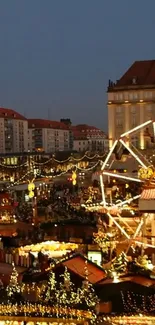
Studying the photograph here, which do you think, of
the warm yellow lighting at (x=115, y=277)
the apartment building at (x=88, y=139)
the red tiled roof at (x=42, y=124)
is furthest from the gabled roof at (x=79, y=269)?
the apartment building at (x=88, y=139)

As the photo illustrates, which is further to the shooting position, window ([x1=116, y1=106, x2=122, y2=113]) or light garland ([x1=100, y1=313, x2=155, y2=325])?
window ([x1=116, y1=106, x2=122, y2=113])

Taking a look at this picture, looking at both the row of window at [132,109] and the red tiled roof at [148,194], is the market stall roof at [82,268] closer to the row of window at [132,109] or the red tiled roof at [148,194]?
the red tiled roof at [148,194]

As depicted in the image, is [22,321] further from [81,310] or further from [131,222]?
[131,222]

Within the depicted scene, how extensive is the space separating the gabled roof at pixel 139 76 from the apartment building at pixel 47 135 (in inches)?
2216

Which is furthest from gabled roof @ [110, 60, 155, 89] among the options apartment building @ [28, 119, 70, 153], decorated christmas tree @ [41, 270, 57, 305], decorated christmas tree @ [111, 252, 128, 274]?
apartment building @ [28, 119, 70, 153]

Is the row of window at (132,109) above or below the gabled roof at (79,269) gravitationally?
above

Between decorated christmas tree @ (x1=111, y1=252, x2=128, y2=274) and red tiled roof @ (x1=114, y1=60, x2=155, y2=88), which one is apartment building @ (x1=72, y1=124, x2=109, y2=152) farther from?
decorated christmas tree @ (x1=111, y1=252, x2=128, y2=274)

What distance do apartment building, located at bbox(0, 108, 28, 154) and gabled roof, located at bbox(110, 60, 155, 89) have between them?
47244mm

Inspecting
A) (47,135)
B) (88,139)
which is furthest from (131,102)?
(88,139)

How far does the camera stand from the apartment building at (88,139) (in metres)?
128

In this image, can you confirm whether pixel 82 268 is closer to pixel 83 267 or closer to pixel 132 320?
pixel 83 267

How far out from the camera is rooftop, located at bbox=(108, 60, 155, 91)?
49.0 meters

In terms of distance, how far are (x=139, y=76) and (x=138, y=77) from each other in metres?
0.13

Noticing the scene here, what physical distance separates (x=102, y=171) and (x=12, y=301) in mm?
6397
